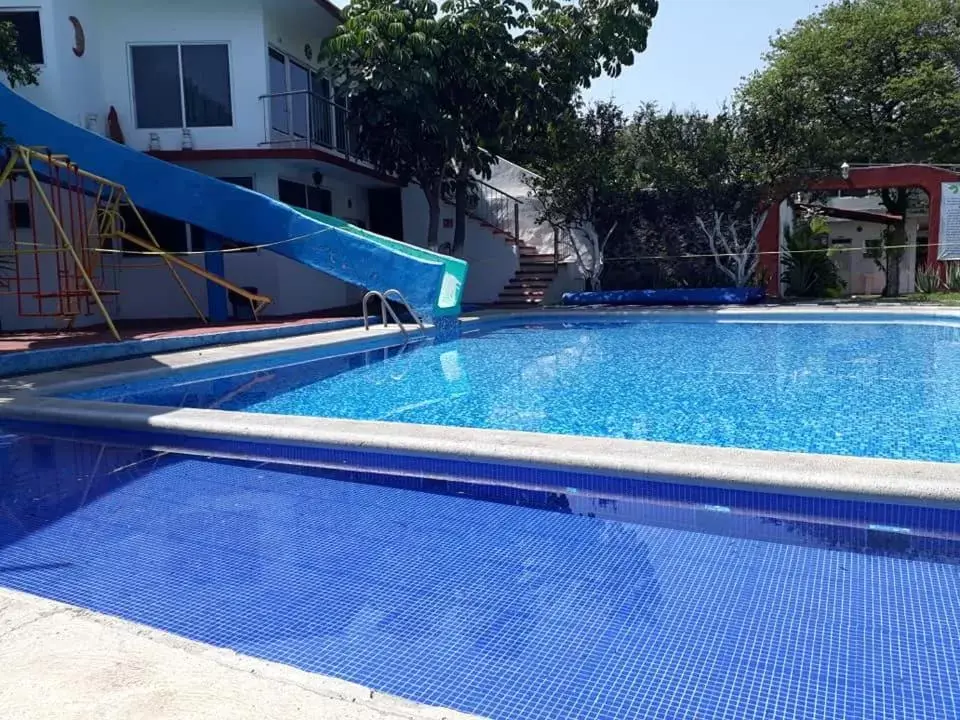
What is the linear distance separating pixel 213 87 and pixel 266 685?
15411mm

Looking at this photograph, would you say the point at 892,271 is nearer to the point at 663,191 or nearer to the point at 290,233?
the point at 663,191

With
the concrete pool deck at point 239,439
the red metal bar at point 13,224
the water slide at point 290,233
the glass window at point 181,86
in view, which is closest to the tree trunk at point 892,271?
the water slide at point 290,233

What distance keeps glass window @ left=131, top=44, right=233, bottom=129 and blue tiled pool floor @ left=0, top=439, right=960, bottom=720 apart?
12.5m

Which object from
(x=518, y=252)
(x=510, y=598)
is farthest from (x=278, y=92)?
(x=510, y=598)

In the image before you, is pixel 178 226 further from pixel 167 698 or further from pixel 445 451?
pixel 167 698

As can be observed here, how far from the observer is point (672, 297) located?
17703mm

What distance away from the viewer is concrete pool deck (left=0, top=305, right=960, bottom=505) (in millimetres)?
4012

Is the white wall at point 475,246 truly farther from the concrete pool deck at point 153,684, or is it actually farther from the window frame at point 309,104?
the concrete pool deck at point 153,684

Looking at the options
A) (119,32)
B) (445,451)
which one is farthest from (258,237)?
(445,451)

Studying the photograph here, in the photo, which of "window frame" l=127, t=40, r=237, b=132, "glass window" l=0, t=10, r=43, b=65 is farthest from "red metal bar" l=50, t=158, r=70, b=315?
"window frame" l=127, t=40, r=237, b=132

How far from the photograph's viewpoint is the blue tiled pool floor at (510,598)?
2488 mm

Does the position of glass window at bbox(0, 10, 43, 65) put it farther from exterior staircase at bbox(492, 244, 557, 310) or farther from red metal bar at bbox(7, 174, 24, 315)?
exterior staircase at bbox(492, 244, 557, 310)

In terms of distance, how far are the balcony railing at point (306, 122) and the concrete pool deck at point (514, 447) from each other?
27.7 ft

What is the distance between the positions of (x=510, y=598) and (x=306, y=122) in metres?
15.2
